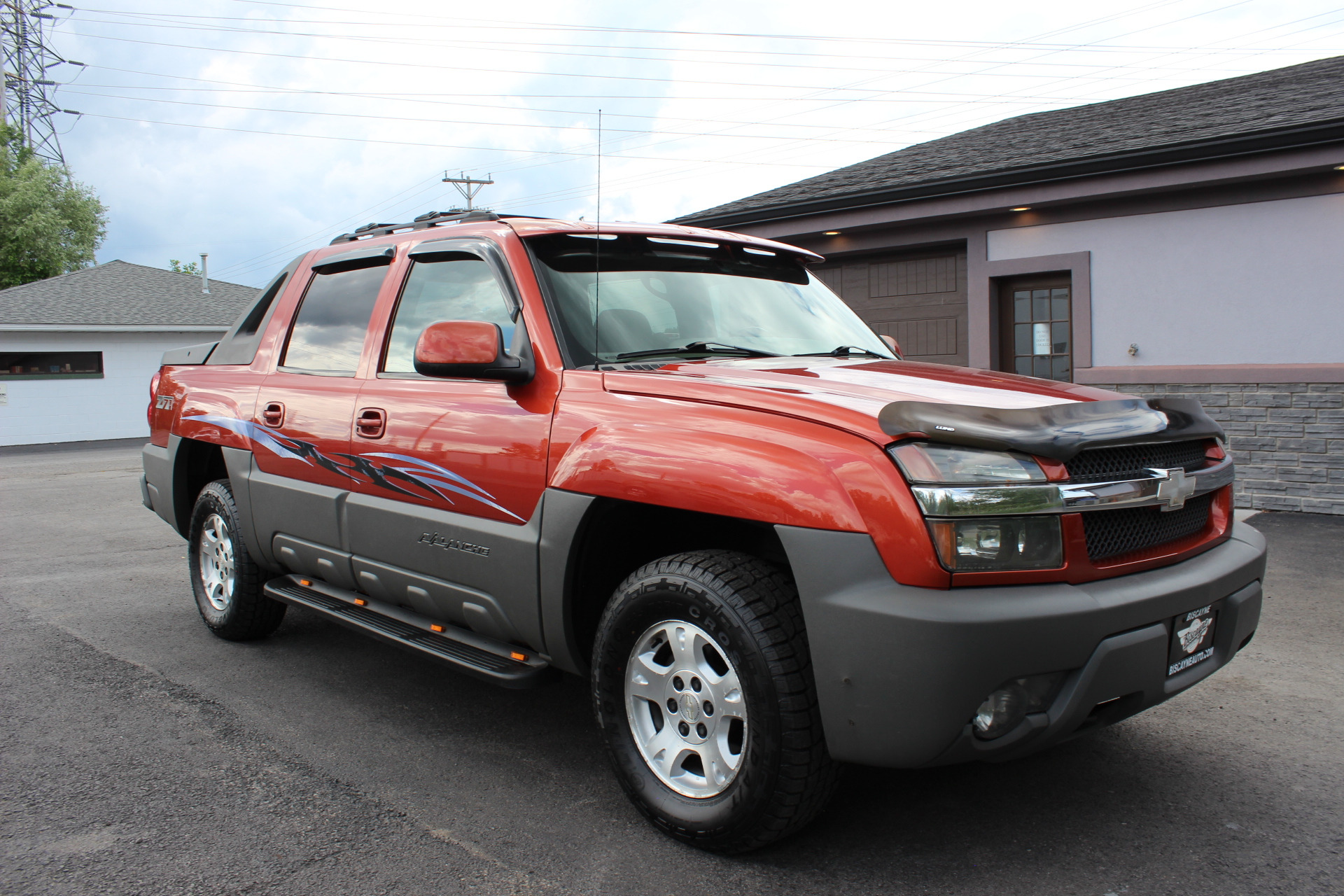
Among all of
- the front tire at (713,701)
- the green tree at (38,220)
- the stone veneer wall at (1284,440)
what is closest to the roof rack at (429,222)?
the front tire at (713,701)

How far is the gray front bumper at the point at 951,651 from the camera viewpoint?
235 centimetres

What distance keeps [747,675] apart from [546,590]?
2.80ft

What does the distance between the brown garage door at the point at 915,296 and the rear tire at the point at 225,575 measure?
7.63m

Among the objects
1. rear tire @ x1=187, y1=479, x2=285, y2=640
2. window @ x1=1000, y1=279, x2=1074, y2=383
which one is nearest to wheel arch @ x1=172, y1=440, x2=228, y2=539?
rear tire @ x1=187, y1=479, x2=285, y2=640

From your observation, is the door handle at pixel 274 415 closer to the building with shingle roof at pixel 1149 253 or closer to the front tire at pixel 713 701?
the front tire at pixel 713 701

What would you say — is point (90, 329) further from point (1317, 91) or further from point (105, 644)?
point (1317, 91)

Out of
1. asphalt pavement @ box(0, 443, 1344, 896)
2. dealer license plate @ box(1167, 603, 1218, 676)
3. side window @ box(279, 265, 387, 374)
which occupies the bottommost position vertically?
asphalt pavement @ box(0, 443, 1344, 896)

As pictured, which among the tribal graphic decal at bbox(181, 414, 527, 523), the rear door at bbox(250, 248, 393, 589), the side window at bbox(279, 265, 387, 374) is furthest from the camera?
the side window at bbox(279, 265, 387, 374)

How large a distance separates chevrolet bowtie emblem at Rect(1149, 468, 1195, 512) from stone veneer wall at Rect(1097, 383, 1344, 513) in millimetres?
6397

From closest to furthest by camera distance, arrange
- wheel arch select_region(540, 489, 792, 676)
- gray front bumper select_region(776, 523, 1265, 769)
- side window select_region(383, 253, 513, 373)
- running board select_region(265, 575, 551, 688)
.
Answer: gray front bumper select_region(776, 523, 1265, 769)
wheel arch select_region(540, 489, 792, 676)
running board select_region(265, 575, 551, 688)
side window select_region(383, 253, 513, 373)

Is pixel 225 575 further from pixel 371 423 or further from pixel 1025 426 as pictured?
pixel 1025 426

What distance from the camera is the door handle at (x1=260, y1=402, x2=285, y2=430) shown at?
175 inches

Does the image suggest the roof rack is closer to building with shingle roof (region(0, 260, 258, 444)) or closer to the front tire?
the front tire

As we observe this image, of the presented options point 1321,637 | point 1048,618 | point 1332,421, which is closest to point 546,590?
point 1048,618
